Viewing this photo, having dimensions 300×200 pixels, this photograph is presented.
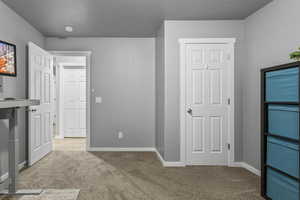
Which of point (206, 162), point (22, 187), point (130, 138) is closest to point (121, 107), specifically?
point (130, 138)

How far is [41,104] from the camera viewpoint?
4.46 m

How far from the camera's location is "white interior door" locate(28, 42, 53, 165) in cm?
402

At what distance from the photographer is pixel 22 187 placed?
3.06m

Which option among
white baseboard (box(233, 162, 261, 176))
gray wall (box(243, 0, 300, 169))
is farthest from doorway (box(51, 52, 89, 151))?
gray wall (box(243, 0, 300, 169))

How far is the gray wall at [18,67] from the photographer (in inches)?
129

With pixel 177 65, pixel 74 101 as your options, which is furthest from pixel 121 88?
pixel 74 101

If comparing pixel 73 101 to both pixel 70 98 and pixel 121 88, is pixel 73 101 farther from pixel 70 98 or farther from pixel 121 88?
pixel 121 88

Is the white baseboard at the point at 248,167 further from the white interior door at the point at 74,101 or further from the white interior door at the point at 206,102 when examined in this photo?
the white interior door at the point at 74,101

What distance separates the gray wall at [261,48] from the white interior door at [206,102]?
1.15ft

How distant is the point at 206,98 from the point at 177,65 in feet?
2.43

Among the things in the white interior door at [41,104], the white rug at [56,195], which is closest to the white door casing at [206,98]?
the white rug at [56,195]

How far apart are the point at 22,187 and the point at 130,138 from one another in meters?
2.48

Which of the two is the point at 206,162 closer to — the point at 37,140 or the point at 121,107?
the point at 121,107

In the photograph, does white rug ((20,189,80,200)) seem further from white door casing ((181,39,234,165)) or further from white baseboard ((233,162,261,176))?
white baseboard ((233,162,261,176))
